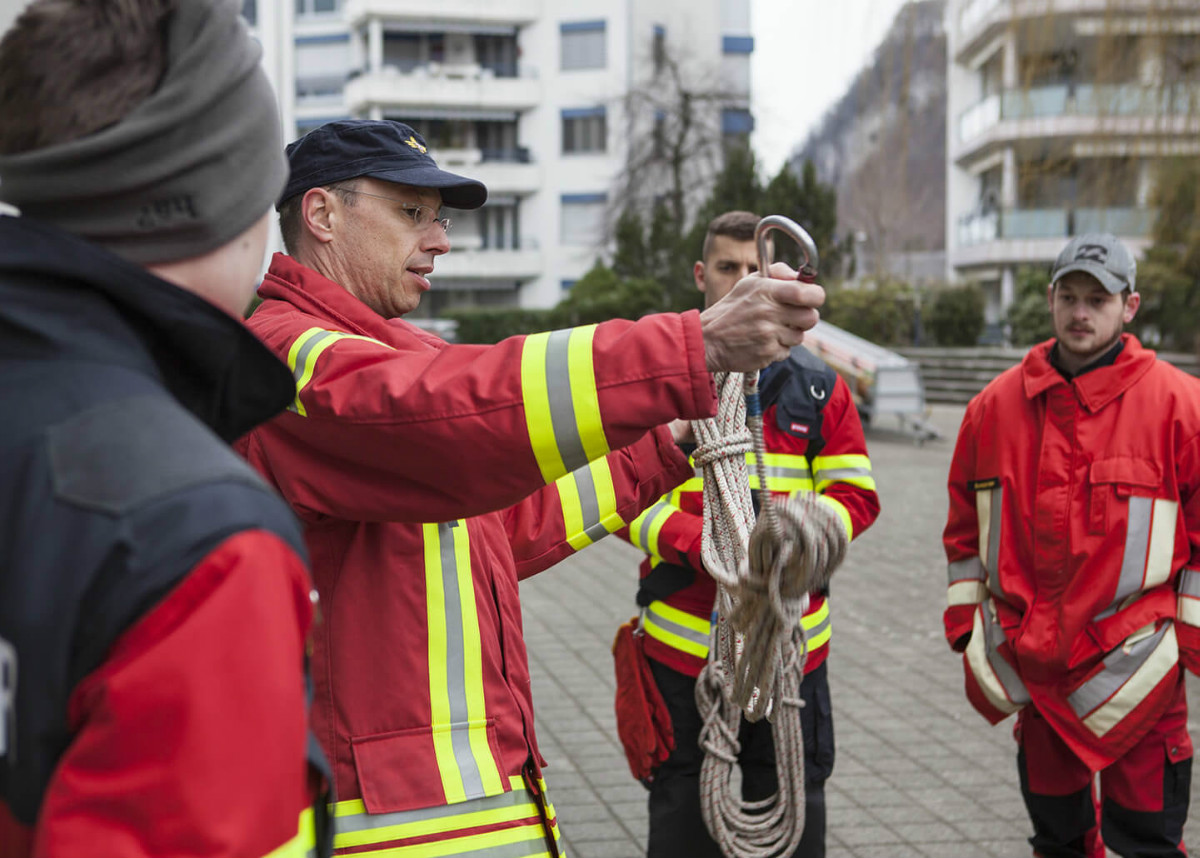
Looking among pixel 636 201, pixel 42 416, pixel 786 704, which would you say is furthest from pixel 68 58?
pixel 636 201

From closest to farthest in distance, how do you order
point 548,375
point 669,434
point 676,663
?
point 548,375, point 669,434, point 676,663

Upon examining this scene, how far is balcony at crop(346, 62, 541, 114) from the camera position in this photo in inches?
1986

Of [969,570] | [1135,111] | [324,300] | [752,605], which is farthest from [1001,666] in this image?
[1135,111]

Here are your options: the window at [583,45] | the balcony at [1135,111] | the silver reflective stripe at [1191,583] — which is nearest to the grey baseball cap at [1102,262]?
the silver reflective stripe at [1191,583]

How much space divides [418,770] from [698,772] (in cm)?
214

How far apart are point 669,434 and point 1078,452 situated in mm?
2072

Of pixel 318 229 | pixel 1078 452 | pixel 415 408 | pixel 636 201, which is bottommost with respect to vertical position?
pixel 1078 452

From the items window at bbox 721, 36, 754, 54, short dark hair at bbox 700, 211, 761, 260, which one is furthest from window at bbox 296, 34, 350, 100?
short dark hair at bbox 700, 211, 761, 260

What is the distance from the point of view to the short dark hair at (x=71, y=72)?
4.25 feet

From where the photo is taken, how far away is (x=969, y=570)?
15.5 feet

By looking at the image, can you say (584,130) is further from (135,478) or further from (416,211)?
(135,478)

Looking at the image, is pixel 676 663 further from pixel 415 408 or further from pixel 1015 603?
pixel 415 408

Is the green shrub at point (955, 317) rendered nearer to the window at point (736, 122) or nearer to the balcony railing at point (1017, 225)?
the balcony railing at point (1017, 225)

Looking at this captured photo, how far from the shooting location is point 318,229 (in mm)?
2619
